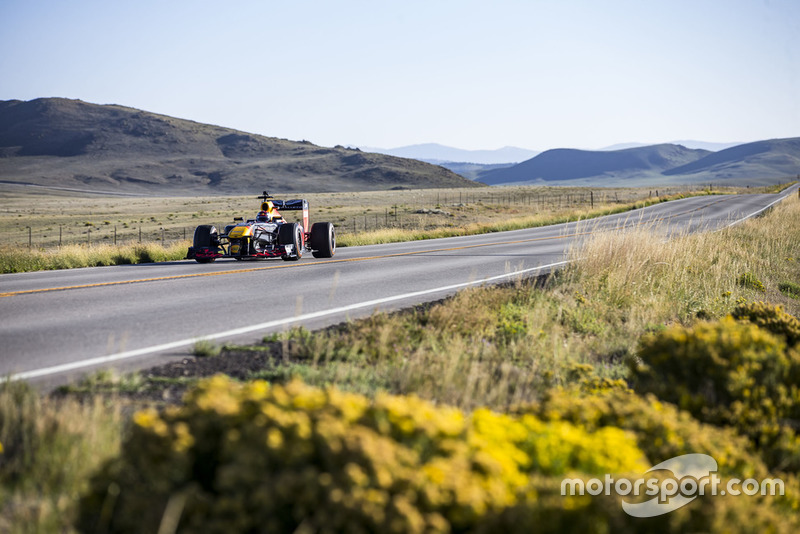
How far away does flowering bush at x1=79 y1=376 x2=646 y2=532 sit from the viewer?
2281 millimetres

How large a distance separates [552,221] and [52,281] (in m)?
27.4

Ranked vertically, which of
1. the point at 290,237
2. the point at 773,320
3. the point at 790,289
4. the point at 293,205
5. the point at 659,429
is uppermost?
the point at 293,205

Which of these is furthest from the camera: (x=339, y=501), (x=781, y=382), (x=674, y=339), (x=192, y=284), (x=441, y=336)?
(x=192, y=284)

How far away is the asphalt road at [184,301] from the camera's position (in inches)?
235

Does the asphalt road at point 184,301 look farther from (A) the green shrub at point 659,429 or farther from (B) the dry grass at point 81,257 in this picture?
(A) the green shrub at point 659,429

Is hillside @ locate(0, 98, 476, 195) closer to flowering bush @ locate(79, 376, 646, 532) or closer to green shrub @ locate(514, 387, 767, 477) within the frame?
green shrub @ locate(514, 387, 767, 477)

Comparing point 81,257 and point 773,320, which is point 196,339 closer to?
point 773,320

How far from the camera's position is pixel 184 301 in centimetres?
877

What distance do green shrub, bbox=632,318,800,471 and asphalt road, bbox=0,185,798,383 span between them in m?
4.04

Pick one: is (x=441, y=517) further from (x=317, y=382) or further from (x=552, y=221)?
(x=552, y=221)

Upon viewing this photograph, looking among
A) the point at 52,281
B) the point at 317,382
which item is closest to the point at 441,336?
the point at 317,382

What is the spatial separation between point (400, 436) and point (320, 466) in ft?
1.12

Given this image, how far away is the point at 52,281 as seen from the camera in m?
11.1

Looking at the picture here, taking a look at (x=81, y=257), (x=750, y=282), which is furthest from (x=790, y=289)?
(x=81, y=257)
